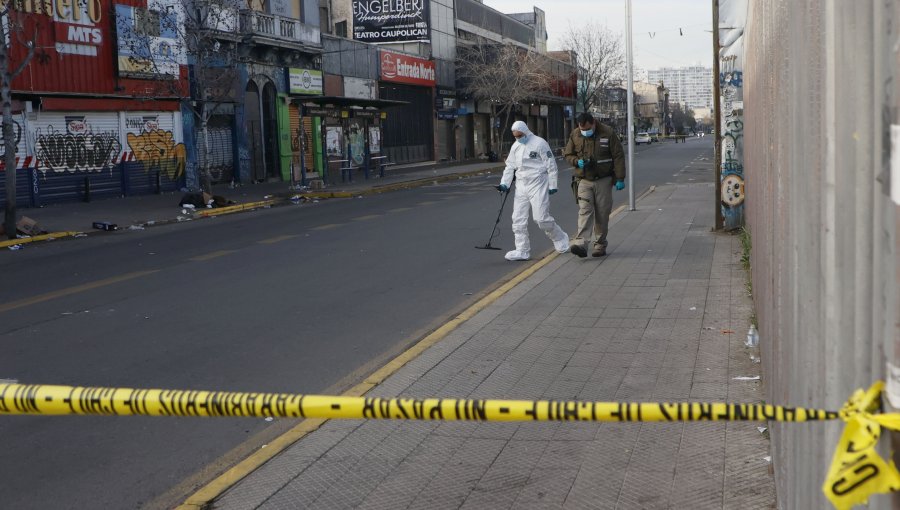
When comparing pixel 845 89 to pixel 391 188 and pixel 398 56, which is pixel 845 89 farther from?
pixel 398 56

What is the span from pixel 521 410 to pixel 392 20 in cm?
5257

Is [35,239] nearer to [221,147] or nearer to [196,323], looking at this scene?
[196,323]

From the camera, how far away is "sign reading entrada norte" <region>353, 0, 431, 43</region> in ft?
173

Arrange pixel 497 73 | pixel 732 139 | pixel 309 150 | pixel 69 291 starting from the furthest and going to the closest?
pixel 497 73 → pixel 309 150 → pixel 732 139 → pixel 69 291

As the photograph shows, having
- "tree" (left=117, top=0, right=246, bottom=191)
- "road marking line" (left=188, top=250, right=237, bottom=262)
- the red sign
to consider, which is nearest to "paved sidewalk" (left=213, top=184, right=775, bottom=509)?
"road marking line" (left=188, top=250, right=237, bottom=262)

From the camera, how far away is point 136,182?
29.0 metres

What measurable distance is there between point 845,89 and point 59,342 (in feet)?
25.2

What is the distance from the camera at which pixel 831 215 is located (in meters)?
2.20

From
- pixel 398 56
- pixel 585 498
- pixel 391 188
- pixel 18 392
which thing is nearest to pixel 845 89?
pixel 18 392

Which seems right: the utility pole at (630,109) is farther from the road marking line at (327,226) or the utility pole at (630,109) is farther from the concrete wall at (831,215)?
the concrete wall at (831,215)

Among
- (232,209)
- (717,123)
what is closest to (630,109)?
(717,123)

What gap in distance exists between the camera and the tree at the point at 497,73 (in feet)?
184

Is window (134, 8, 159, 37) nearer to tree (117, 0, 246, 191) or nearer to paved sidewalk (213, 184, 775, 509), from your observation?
tree (117, 0, 246, 191)

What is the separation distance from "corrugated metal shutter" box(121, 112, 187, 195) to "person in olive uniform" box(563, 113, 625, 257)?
1899 cm
